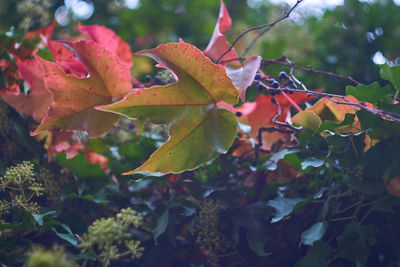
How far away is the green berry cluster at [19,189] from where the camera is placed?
0.43m

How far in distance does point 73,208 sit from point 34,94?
0.18 m

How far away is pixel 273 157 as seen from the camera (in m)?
0.49

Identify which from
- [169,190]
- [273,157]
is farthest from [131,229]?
[273,157]

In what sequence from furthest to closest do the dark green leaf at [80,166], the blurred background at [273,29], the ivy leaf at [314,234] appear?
the blurred background at [273,29] → the dark green leaf at [80,166] → the ivy leaf at [314,234]

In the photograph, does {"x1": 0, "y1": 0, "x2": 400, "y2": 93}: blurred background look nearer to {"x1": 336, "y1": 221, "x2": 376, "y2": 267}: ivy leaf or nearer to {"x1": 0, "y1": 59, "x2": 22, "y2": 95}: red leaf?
{"x1": 0, "y1": 59, "x2": 22, "y2": 95}: red leaf

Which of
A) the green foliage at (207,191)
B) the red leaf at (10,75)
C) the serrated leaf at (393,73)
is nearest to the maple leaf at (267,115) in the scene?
the green foliage at (207,191)

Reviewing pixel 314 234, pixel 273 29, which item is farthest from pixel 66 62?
pixel 273 29

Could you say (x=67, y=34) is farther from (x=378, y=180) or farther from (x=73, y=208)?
(x=378, y=180)

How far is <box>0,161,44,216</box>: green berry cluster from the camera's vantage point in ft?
1.39

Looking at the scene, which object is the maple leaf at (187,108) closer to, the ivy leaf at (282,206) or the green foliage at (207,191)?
the green foliage at (207,191)

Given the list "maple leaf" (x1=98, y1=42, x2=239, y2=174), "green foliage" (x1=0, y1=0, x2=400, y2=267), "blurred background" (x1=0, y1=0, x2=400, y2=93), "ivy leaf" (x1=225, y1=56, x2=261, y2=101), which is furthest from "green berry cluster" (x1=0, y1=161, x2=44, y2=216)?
"blurred background" (x1=0, y1=0, x2=400, y2=93)

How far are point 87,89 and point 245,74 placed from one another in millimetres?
222

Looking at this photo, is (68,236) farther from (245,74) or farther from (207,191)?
(245,74)

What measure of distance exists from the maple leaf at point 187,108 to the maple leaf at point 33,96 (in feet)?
0.64
